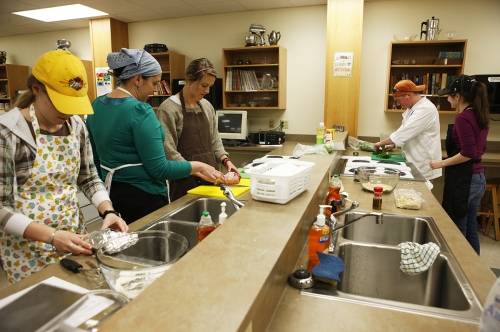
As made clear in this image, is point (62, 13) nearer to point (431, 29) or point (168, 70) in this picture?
point (168, 70)

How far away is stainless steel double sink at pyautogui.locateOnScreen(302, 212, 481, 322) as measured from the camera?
1059 millimetres

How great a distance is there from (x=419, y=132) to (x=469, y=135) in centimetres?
47

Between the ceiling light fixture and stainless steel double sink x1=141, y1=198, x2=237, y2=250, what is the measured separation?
3951 millimetres

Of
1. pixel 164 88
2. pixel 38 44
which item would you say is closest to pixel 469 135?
pixel 164 88

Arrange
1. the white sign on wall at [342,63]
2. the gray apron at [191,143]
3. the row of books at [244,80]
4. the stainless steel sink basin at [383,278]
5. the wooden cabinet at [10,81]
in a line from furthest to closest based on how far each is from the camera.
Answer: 1. the wooden cabinet at [10,81]
2. the row of books at [244,80]
3. the white sign on wall at [342,63]
4. the gray apron at [191,143]
5. the stainless steel sink basin at [383,278]

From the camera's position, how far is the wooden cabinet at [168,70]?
16.1 feet

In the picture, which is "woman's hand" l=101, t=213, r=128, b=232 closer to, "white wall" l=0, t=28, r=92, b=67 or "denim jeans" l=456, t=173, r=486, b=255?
"denim jeans" l=456, t=173, r=486, b=255

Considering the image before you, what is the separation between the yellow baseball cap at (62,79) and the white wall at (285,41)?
394cm

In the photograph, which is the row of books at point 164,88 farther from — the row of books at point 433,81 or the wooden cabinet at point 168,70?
the row of books at point 433,81

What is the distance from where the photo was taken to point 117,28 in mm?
5219

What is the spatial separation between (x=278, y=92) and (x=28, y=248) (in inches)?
152

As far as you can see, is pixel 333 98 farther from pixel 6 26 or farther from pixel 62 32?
pixel 6 26

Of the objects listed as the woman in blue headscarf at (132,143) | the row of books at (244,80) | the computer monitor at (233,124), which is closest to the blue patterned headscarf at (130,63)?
the woman in blue headscarf at (132,143)

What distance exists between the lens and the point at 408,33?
427 cm
